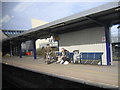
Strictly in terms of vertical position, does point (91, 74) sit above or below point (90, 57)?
below

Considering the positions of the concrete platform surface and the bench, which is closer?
the concrete platform surface

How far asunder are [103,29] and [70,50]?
437 centimetres

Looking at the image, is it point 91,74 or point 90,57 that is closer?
point 91,74

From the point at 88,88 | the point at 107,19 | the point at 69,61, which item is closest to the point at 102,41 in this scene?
the point at 107,19

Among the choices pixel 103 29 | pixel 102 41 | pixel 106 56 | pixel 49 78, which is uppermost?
pixel 103 29

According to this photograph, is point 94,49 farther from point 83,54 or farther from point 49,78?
point 49,78

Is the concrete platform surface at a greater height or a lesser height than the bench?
lesser

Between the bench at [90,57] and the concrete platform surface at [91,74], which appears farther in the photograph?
the bench at [90,57]

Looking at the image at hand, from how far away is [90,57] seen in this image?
11617 mm

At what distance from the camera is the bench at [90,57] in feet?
36.2

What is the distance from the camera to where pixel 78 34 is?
13102 mm

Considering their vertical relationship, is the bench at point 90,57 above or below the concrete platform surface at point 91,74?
above

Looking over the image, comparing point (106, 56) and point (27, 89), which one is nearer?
point (27, 89)

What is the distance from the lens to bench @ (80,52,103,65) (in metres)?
11.0
